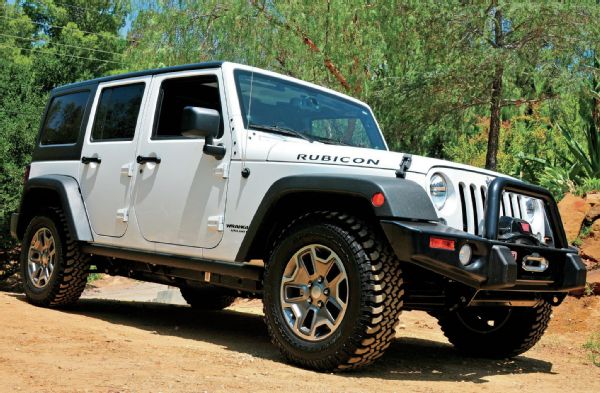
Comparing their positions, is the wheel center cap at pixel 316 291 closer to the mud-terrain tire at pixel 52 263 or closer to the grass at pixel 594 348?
the grass at pixel 594 348

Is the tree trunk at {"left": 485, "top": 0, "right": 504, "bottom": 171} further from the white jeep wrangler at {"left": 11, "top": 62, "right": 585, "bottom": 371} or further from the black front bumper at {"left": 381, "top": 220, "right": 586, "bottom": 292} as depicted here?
the black front bumper at {"left": 381, "top": 220, "right": 586, "bottom": 292}

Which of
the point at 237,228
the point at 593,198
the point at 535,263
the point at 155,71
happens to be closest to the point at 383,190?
the point at 535,263

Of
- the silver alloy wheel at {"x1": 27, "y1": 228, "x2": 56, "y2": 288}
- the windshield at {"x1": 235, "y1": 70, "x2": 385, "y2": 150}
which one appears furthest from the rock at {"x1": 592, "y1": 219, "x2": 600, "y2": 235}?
the silver alloy wheel at {"x1": 27, "y1": 228, "x2": 56, "y2": 288}

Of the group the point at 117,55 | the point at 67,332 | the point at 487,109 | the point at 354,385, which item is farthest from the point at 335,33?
Result: the point at 117,55

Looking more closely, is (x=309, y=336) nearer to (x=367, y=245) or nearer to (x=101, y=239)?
(x=367, y=245)

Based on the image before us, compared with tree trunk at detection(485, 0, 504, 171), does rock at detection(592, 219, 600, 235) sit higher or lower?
lower

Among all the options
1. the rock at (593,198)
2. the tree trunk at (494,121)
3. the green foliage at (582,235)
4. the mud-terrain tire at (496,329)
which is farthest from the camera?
the tree trunk at (494,121)

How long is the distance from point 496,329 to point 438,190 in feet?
5.60

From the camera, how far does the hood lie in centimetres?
443

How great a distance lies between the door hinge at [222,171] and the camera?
521 centimetres

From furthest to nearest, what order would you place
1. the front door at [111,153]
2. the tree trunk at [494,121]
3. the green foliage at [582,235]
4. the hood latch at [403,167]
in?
the tree trunk at [494,121], the green foliage at [582,235], the front door at [111,153], the hood latch at [403,167]

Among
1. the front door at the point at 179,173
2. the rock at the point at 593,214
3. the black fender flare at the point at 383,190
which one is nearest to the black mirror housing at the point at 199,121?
the front door at the point at 179,173

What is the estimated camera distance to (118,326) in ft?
20.2

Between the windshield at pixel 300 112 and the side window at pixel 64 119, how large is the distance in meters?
2.12
